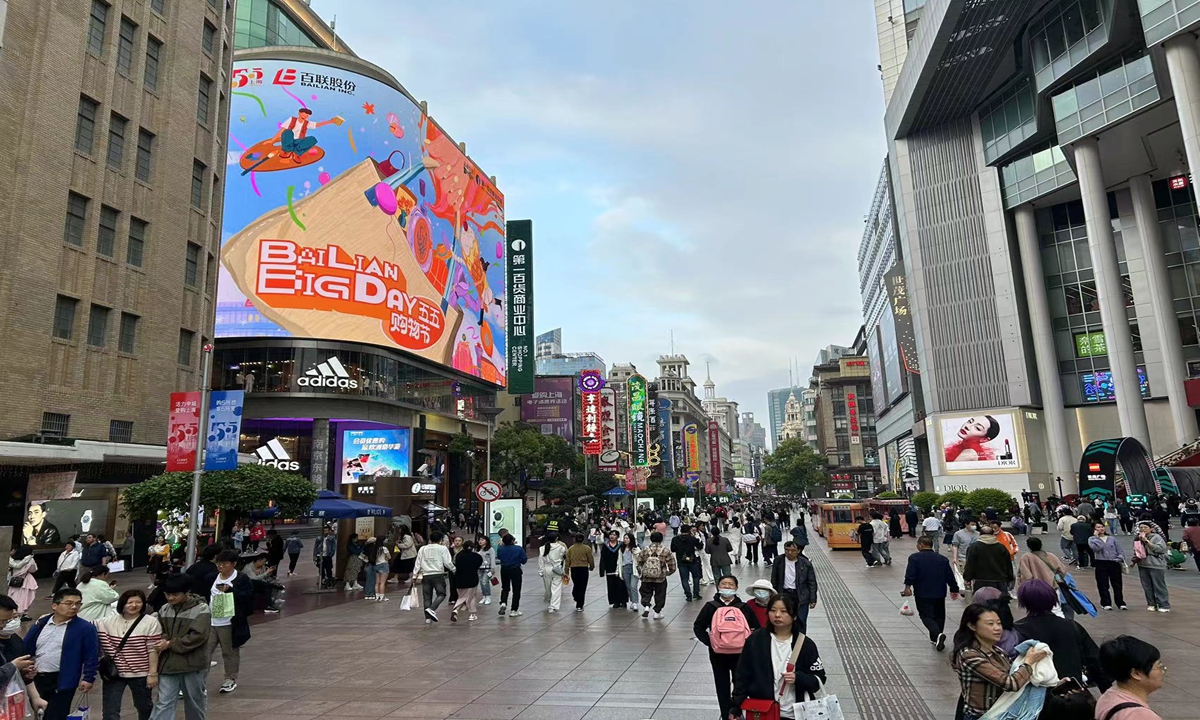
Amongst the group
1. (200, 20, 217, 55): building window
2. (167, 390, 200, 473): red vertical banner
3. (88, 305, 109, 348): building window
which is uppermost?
(200, 20, 217, 55): building window

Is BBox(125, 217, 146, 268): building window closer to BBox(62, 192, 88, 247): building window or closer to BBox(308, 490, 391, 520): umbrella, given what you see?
BBox(62, 192, 88, 247): building window

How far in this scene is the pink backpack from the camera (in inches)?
241

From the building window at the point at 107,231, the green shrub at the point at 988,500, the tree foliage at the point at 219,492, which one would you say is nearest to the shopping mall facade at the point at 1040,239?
the green shrub at the point at 988,500

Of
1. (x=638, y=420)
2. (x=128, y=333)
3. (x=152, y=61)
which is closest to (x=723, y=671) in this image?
(x=128, y=333)

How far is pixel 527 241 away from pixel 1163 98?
49.8m

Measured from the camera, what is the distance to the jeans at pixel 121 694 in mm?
6812

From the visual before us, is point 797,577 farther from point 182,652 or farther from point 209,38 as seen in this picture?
point 209,38

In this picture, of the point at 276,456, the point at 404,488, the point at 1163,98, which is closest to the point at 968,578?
the point at 404,488

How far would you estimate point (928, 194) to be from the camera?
57.6 m

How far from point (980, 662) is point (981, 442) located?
2171 inches

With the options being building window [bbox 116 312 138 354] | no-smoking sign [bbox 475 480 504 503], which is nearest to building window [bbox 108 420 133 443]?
building window [bbox 116 312 138 354]

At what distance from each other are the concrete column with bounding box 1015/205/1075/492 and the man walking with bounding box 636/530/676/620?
48.0 meters

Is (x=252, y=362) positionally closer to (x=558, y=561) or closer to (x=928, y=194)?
(x=558, y=561)

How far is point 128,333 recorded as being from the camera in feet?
86.6
